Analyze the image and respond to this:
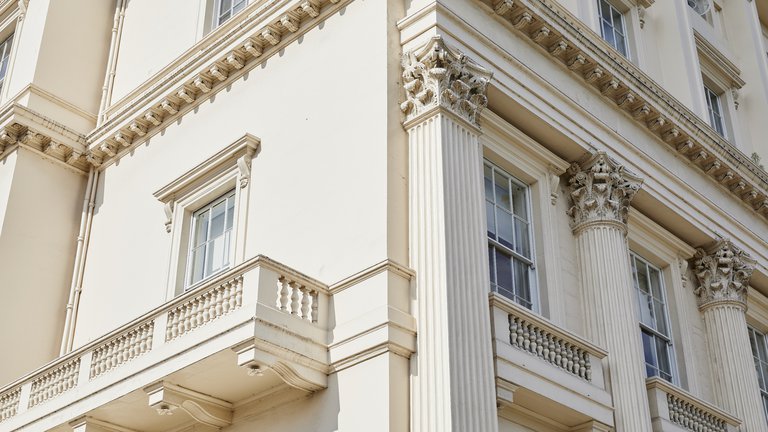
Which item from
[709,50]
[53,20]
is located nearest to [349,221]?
[53,20]

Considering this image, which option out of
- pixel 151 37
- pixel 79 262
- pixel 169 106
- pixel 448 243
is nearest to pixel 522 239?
pixel 448 243

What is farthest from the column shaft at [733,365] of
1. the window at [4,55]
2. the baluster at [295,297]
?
the window at [4,55]

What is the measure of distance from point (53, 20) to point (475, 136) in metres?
11.0

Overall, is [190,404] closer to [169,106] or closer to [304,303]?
[304,303]

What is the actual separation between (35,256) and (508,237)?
8.84 metres

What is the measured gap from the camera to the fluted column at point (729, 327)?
61.2 ft

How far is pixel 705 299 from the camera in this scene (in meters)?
19.6

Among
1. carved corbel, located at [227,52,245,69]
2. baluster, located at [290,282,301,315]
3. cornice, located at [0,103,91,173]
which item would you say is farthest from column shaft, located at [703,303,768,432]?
cornice, located at [0,103,91,173]

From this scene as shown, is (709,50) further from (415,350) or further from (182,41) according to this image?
(415,350)

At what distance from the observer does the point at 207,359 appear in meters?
13.0

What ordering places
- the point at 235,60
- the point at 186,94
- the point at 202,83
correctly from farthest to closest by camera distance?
the point at 186,94 → the point at 202,83 → the point at 235,60

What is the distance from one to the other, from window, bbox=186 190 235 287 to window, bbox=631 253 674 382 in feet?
24.0

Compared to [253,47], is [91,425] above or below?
below

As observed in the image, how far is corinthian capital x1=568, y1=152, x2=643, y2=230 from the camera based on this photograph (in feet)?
56.2
